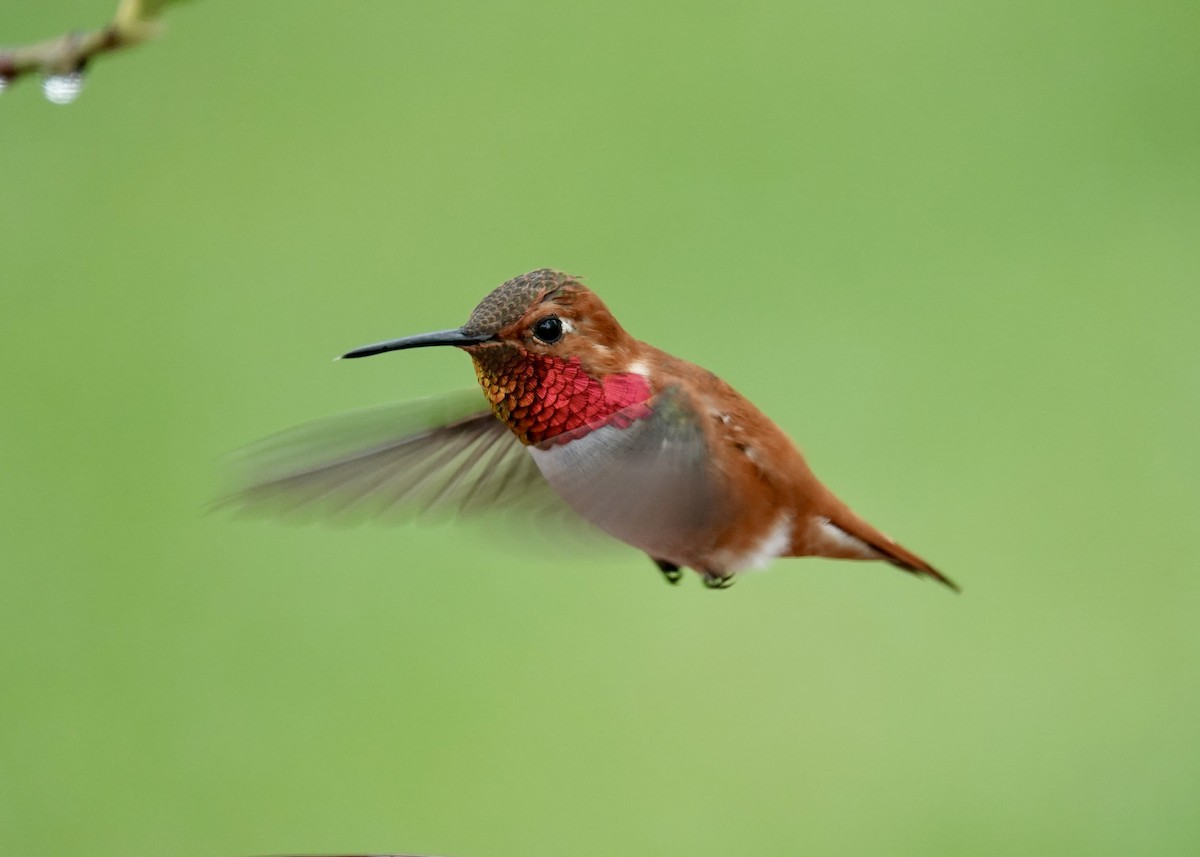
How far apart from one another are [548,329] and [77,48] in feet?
1.81

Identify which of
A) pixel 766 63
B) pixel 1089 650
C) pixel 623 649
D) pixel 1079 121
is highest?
pixel 766 63

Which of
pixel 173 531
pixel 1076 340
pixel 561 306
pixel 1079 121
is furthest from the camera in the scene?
pixel 1079 121

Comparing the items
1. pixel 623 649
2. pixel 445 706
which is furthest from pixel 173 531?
pixel 623 649

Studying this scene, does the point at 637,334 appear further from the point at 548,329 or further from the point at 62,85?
the point at 62,85

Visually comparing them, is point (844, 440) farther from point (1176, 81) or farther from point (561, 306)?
point (561, 306)

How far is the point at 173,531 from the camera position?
3.33 meters

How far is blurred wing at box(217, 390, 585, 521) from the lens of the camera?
1440 millimetres

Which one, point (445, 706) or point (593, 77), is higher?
point (593, 77)

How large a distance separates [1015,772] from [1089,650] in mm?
307

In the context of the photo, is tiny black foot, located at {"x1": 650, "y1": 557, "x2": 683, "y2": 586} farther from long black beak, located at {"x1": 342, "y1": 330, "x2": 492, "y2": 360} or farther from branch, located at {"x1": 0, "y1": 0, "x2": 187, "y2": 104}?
branch, located at {"x1": 0, "y1": 0, "x2": 187, "y2": 104}

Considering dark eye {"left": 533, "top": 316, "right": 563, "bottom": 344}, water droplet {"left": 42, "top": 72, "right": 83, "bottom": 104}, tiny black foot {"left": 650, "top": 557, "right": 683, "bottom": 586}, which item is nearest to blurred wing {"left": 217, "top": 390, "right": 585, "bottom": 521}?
tiny black foot {"left": 650, "top": 557, "right": 683, "bottom": 586}

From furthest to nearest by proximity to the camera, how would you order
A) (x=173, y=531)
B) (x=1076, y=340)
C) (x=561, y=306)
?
(x=1076, y=340), (x=173, y=531), (x=561, y=306)

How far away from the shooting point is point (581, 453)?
1.29 metres

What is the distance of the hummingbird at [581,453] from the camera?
1.26m
